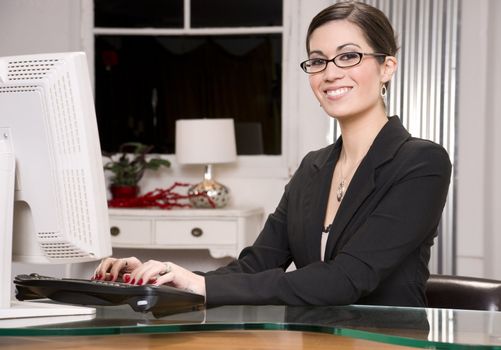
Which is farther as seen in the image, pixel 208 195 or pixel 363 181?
pixel 208 195

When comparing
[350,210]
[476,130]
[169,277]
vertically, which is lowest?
[169,277]

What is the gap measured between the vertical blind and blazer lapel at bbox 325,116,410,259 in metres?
2.58

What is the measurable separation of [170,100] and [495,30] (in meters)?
1.88

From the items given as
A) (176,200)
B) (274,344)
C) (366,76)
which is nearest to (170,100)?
(176,200)

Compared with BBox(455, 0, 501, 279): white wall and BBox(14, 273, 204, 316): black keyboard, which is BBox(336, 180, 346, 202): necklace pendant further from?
BBox(455, 0, 501, 279): white wall

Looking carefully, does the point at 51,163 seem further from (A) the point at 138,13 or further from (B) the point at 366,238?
(A) the point at 138,13

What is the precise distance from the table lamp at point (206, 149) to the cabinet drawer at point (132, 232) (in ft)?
1.01

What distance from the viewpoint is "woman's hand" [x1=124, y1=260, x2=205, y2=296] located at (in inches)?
72.2

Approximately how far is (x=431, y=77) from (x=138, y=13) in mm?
1751

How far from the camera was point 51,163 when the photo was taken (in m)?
1.73

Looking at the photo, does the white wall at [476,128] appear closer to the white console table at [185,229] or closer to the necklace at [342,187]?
the white console table at [185,229]

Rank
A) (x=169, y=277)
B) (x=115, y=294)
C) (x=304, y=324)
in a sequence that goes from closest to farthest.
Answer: (x=304, y=324), (x=115, y=294), (x=169, y=277)

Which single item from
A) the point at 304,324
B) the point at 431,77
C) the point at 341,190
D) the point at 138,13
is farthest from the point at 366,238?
the point at 138,13

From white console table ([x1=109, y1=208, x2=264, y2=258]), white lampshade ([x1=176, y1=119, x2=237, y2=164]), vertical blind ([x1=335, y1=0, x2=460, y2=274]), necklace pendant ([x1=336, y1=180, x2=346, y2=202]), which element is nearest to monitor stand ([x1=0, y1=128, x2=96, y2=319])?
necklace pendant ([x1=336, y1=180, x2=346, y2=202])
